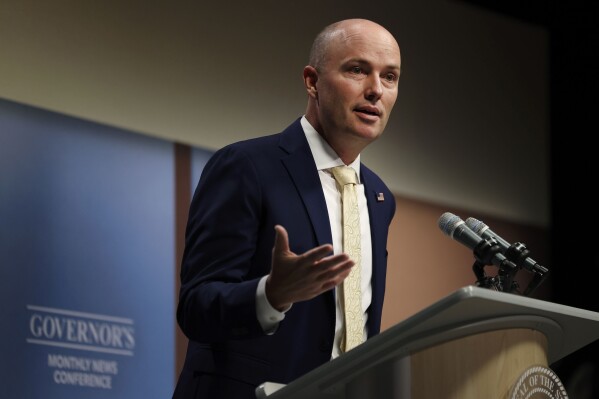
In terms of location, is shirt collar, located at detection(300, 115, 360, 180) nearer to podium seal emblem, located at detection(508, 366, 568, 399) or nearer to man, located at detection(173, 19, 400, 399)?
man, located at detection(173, 19, 400, 399)

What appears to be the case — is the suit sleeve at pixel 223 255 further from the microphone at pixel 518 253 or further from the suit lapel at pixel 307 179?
the microphone at pixel 518 253

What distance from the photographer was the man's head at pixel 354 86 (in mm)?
2619

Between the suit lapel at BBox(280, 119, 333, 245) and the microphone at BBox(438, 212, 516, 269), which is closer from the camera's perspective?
the microphone at BBox(438, 212, 516, 269)

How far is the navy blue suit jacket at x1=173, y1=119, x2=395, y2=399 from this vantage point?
2211mm

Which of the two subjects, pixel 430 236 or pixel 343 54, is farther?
pixel 430 236

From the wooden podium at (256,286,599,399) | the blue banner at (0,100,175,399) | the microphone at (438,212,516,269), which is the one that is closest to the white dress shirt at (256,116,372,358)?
the microphone at (438,212,516,269)

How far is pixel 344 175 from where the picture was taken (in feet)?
8.53

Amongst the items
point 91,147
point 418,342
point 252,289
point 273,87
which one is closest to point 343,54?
point 252,289

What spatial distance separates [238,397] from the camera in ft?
7.35

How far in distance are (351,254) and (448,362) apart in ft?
2.10

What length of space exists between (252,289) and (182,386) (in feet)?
1.34

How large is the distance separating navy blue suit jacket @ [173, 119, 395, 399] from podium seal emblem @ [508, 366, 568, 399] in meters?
0.51

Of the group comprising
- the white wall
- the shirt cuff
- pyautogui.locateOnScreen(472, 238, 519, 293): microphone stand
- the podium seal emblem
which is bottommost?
the podium seal emblem

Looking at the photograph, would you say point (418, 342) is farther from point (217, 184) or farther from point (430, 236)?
point (430, 236)
